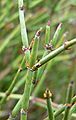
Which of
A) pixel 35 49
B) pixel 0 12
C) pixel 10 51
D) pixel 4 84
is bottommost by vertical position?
pixel 35 49

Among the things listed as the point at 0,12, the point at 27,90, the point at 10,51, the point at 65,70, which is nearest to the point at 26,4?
the point at 0,12

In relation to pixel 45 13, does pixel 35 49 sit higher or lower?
lower

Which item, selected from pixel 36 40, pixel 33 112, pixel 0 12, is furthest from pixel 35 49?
pixel 33 112

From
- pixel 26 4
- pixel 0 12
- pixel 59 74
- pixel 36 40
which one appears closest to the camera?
pixel 36 40

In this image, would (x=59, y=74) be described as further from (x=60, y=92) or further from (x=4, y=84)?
(x=4, y=84)

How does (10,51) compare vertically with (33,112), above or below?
above

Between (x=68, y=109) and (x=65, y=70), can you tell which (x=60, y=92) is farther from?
(x=68, y=109)

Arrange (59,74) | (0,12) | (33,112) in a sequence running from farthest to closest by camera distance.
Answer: (59,74) < (33,112) < (0,12)

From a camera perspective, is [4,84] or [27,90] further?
[4,84]

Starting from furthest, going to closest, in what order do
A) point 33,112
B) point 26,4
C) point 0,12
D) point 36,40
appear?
1. point 33,112
2. point 0,12
3. point 26,4
4. point 36,40
